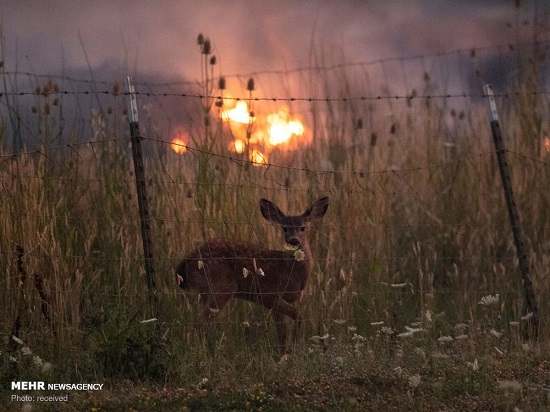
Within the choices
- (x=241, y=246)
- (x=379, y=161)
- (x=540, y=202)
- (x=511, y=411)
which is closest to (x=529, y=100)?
(x=540, y=202)

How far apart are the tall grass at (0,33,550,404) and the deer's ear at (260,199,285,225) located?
0.87 ft

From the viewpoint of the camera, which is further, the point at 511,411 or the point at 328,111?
the point at 328,111

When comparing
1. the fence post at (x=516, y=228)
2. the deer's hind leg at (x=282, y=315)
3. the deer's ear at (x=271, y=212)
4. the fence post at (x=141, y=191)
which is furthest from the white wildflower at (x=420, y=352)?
the fence post at (x=516, y=228)

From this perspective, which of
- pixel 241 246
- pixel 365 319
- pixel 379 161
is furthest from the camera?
pixel 379 161

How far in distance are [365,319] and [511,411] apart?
2802 mm

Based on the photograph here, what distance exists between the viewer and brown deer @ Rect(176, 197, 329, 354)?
304 inches

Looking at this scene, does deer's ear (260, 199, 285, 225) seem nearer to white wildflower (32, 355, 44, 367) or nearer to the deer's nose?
the deer's nose

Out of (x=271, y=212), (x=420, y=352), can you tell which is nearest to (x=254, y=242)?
(x=271, y=212)

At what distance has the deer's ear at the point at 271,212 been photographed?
804 cm

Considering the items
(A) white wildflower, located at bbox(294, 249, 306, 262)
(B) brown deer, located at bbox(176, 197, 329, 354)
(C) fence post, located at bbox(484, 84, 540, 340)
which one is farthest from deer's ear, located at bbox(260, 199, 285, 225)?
(C) fence post, located at bbox(484, 84, 540, 340)

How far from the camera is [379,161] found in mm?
10891

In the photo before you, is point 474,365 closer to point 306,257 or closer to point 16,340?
point 306,257

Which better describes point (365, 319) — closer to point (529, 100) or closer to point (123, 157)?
point (123, 157)

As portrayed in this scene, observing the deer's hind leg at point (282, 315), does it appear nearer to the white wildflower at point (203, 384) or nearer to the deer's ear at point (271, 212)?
the deer's ear at point (271, 212)
